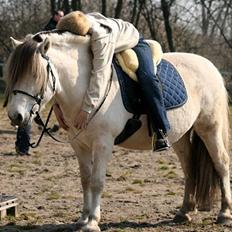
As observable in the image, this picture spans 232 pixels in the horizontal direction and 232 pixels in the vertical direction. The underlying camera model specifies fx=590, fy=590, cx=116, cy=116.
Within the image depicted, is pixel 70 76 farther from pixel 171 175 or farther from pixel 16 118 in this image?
pixel 171 175

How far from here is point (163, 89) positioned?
16.8ft

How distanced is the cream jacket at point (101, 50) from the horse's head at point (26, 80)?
42 cm

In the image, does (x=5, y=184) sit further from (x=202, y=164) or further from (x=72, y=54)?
(x=72, y=54)

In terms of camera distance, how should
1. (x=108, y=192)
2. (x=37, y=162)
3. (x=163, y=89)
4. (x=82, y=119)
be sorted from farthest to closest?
(x=37, y=162) < (x=108, y=192) < (x=163, y=89) < (x=82, y=119)

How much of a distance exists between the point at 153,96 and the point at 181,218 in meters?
1.36

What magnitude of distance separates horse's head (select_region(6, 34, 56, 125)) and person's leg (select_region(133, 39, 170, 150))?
900mm

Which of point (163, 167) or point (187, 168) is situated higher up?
point (187, 168)


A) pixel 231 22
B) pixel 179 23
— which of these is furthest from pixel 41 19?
pixel 231 22

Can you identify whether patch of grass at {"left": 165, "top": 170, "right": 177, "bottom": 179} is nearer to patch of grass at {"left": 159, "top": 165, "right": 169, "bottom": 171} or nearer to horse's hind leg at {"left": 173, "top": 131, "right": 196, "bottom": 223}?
patch of grass at {"left": 159, "top": 165, "right": 169, "bottom": 171}

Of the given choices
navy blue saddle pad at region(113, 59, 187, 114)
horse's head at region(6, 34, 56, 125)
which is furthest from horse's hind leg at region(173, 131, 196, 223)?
horse's head at region(6, 34, 56, 125)

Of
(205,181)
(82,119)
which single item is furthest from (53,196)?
(82,119)

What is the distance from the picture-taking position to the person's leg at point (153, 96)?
190 inches

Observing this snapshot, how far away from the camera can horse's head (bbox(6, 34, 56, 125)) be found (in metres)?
4.18

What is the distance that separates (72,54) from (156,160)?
4.93m
